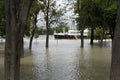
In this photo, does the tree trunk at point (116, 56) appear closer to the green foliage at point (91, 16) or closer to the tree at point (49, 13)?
the green foliage at point (91, 16)

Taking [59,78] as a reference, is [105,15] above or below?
above

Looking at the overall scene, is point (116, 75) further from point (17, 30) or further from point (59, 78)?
point (59, 78)

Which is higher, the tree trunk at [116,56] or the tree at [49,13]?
the tree at [49,13]

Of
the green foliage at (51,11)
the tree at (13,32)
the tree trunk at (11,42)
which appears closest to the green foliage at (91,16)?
the green foliage at (51,11)

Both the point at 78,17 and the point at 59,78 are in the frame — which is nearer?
the point at 59,78

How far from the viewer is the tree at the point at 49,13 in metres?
46.2

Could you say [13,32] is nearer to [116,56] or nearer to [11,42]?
[11,42]

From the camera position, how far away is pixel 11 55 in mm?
9125

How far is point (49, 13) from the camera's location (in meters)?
47.4

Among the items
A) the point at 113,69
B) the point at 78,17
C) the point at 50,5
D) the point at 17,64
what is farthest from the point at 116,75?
the point at 78,17

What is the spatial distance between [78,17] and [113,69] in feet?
142

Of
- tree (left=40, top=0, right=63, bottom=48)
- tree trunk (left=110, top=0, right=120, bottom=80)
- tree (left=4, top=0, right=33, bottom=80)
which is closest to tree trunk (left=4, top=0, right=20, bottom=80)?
tree (left=4, top=0, right=33, bottom=80)

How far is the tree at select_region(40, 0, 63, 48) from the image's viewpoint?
152 ft

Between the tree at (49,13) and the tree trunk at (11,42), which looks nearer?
the tree trunk at (11,42)
